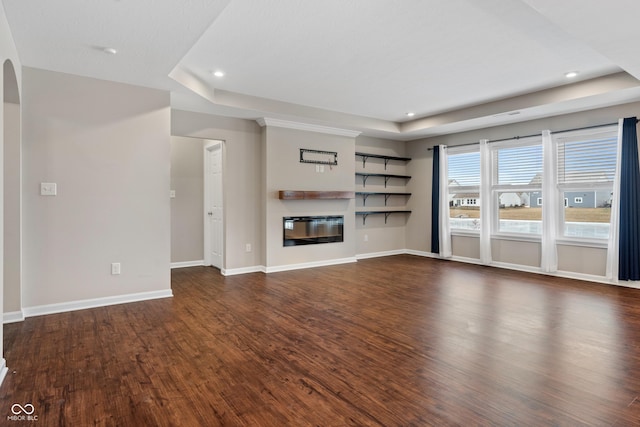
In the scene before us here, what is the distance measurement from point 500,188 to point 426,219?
5.43ft

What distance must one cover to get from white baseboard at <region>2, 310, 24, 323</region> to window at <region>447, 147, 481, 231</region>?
6.72 metres

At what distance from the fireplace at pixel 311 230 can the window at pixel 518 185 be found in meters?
2.89

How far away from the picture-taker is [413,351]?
2.71 metres

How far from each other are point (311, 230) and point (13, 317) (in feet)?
13.4

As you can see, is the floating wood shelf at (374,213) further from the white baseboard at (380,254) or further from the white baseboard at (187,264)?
the white baseboard at (187,264)

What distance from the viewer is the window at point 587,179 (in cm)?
503

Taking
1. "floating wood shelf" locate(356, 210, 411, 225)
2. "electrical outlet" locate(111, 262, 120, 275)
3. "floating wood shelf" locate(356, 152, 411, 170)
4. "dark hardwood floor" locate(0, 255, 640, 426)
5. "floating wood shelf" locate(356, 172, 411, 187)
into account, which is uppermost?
"floating wood shelf" locate(356, 152, 411, 170)

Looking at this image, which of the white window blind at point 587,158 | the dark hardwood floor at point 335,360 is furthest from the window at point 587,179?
the dark hardwood floor at point 335,360

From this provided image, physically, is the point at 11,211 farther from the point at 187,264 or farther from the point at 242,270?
the point at 187,264

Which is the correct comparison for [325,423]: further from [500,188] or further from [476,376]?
[500,188]

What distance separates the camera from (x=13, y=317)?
11.1 ft

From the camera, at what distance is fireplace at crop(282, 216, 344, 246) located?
5.97 meters

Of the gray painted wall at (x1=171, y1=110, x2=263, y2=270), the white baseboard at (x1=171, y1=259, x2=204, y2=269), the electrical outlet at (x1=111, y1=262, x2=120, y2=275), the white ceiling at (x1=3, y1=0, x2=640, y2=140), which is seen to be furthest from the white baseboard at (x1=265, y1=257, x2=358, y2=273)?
the white ceiling at (x1=3, y1=0, x2=640, y2=140)

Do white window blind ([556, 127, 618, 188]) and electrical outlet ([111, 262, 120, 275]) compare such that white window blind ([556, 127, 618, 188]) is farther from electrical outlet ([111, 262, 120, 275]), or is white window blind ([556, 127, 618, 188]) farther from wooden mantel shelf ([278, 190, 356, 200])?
electrical outlet ([111, 262, 120, 275])
